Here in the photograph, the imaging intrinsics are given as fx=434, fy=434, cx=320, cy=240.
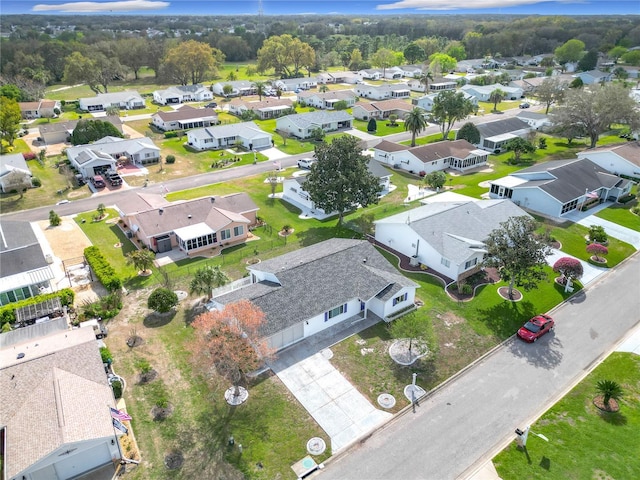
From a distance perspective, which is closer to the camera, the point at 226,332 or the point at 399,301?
the point at 226,332

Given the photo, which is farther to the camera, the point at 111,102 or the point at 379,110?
the point at 111,102

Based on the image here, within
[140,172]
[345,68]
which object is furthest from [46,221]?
[345,68]

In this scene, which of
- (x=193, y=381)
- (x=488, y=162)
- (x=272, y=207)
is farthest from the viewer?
(x=488, y=162)

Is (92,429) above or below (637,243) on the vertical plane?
above

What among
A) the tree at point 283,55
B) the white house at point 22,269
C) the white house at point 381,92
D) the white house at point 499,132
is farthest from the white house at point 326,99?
the white house at point 22,269

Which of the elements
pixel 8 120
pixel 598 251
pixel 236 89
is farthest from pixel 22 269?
pixel 236 89

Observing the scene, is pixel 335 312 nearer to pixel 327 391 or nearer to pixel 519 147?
pixel 327 391

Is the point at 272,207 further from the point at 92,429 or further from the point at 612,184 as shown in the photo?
the point at 612,184
